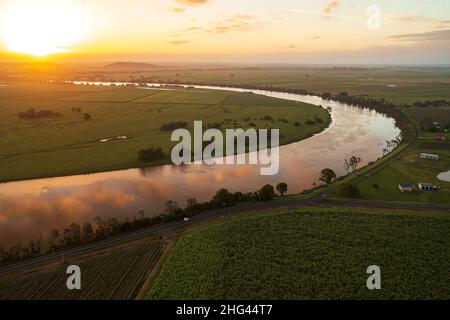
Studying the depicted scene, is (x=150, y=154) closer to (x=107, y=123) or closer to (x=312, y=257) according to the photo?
(x=107, y=123)

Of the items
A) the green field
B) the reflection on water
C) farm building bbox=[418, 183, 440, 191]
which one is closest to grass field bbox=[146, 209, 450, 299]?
farm building bbox=[418, 183, 440, 191]

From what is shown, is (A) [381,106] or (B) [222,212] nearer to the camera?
(B) [222,212]

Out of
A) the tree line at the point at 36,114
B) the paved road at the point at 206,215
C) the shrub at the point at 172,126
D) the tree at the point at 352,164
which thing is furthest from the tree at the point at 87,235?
the tree line at the point at 36,114

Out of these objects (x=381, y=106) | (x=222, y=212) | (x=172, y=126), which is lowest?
(x=222, y=212)

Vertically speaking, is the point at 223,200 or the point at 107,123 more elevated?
the point at 107,123

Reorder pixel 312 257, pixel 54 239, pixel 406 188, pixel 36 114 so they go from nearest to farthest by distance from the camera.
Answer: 1. pixel 312 257
2. pixel 54 239
3. pixel 406 188
4. pixel 36 114

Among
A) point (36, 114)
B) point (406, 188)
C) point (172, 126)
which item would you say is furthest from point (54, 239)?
point (36, 114)

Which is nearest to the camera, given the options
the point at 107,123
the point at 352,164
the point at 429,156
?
the point at 352,164
